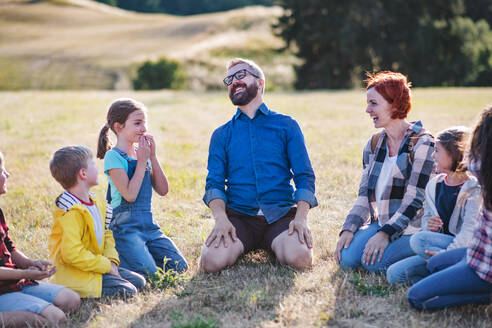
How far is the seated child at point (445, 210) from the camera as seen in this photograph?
3.77 metres

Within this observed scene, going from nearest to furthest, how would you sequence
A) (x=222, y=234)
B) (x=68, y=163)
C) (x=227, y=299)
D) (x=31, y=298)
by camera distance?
1. (x=31, y=298)
2. (x=68, y=163)
3. (x=227, y=299)
4. (x=222, y=234)

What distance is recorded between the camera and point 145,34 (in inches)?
2472

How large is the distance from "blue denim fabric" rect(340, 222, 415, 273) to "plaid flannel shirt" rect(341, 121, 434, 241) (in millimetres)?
80

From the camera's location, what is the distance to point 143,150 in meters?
4.49

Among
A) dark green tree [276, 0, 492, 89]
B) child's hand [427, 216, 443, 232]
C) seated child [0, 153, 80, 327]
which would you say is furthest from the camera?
dark green tree [276, 0, 492, 89]

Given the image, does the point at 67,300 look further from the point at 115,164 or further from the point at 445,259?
the point at 445,259

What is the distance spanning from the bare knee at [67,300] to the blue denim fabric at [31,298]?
0.11 feet

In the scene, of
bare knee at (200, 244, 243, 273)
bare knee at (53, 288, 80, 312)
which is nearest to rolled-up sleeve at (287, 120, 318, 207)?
bare knee at (200, 244, 243, 273)

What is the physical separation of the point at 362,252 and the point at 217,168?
5.22 feet

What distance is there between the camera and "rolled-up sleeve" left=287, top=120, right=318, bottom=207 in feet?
15.6

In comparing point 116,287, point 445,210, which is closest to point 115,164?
point 116,287

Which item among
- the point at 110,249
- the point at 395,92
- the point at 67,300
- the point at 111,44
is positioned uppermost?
the point at 111,44

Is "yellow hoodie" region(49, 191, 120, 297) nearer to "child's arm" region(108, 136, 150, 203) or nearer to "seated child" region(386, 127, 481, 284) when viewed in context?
"child's arm" region(108, 136, 150, 203)

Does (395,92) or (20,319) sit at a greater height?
(395,92)
